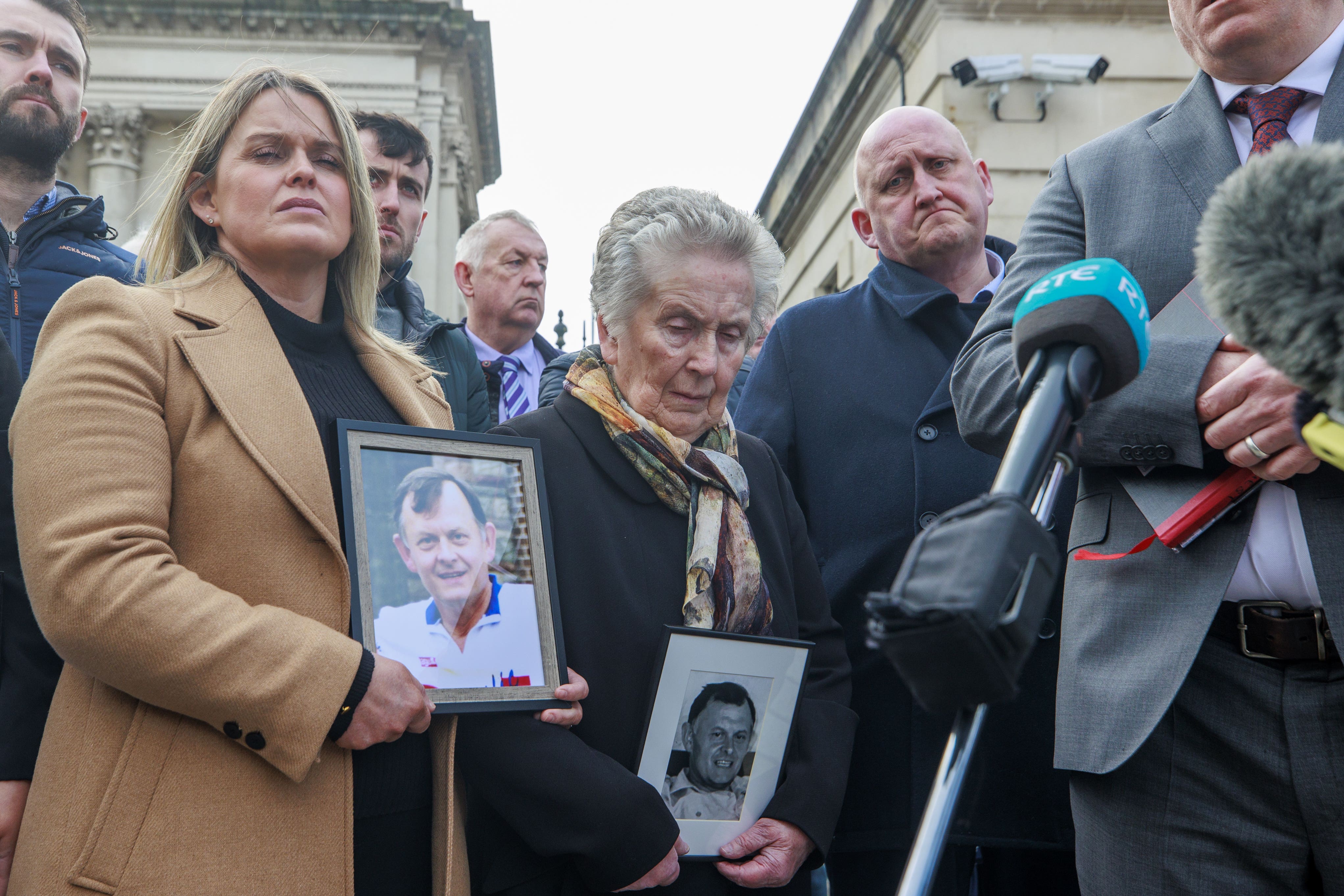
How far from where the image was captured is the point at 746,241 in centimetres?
279

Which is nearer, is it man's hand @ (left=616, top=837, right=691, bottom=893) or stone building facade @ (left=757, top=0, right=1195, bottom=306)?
man's hand @ (left=616, top=837, right=691, bottom=893)

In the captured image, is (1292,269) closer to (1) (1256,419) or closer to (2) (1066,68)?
(1) (1256,419)

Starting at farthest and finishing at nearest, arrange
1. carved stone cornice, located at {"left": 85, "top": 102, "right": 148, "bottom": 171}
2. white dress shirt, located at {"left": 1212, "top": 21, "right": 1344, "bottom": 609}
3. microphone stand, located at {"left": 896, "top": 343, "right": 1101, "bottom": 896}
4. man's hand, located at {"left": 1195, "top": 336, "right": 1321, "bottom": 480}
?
carved stone cornice, located at {"left": 85, "top": 102, "right": 148, "bottom": 171} → white dress shirt, located at {"left": 1212, "top": 21, "right": 1344, "bottom": 609} → man's hand, located at {"left": 1195, "top": 336, "right": 1321, "bottom": 480} → microphone stand, located at {"left": 896, "top": 343, "right": 1101, "bottom": 896}

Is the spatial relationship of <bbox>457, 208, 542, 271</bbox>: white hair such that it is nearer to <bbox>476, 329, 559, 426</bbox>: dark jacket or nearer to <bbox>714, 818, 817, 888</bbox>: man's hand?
<bbox>476, 329, 559, 426</bbox>: dark jacket

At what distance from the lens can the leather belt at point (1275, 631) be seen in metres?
1.81

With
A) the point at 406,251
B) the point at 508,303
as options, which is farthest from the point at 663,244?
the point at 508,303

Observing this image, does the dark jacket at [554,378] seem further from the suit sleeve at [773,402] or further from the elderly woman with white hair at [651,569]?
the elderly woman with white hair at [651,569]

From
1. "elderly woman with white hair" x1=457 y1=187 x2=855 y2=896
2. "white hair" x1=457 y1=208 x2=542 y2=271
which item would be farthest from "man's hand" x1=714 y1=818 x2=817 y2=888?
"white hair" x1=457 y1=208 x2=542 y2=271

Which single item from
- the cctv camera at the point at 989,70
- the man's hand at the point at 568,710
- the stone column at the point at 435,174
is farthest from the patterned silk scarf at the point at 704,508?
the stone column at the point at 435,174

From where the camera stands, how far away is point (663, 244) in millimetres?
2707

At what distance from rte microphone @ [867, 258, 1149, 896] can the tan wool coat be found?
3.99 ft

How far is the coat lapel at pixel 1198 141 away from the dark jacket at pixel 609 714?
125 cm

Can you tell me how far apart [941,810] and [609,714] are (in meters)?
1.32

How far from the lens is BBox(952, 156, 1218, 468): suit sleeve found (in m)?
1.87
